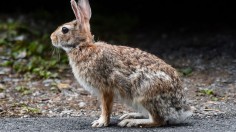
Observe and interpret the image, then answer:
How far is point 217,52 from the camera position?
1108cm

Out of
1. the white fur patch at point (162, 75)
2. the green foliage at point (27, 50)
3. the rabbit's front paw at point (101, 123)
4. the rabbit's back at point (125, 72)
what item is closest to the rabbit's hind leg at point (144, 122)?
the rabbit's front paw at point (101, 123)

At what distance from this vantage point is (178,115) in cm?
690

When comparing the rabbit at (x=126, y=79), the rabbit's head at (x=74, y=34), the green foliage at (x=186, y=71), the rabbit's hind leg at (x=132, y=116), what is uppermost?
the green foliage at (x=186, y=71)

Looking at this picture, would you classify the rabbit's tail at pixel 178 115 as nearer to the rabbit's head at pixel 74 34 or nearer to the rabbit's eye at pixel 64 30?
the rabbit's head at pixel 74 34

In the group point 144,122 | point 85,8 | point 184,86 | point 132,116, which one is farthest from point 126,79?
point 184,86

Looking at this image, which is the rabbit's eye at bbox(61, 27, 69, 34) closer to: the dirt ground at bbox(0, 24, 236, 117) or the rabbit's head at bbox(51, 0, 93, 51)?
the rabbit's head at bbox(51, 0, 93, 51)

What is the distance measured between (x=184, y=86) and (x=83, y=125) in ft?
8.11

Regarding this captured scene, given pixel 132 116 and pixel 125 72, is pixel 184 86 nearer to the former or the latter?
pixel 132 116

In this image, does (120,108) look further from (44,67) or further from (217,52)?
(217,52)

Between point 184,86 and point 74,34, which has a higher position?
point 74,34

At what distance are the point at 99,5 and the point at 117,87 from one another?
313 inches

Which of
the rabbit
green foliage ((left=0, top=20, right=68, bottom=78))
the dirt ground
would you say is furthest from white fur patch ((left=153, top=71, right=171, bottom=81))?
green foliage ((left=0, top=20, right=68, bottom=78))

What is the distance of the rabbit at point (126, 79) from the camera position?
6836mm

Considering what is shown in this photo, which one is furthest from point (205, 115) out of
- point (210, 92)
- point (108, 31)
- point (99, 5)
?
point (99, 5)
